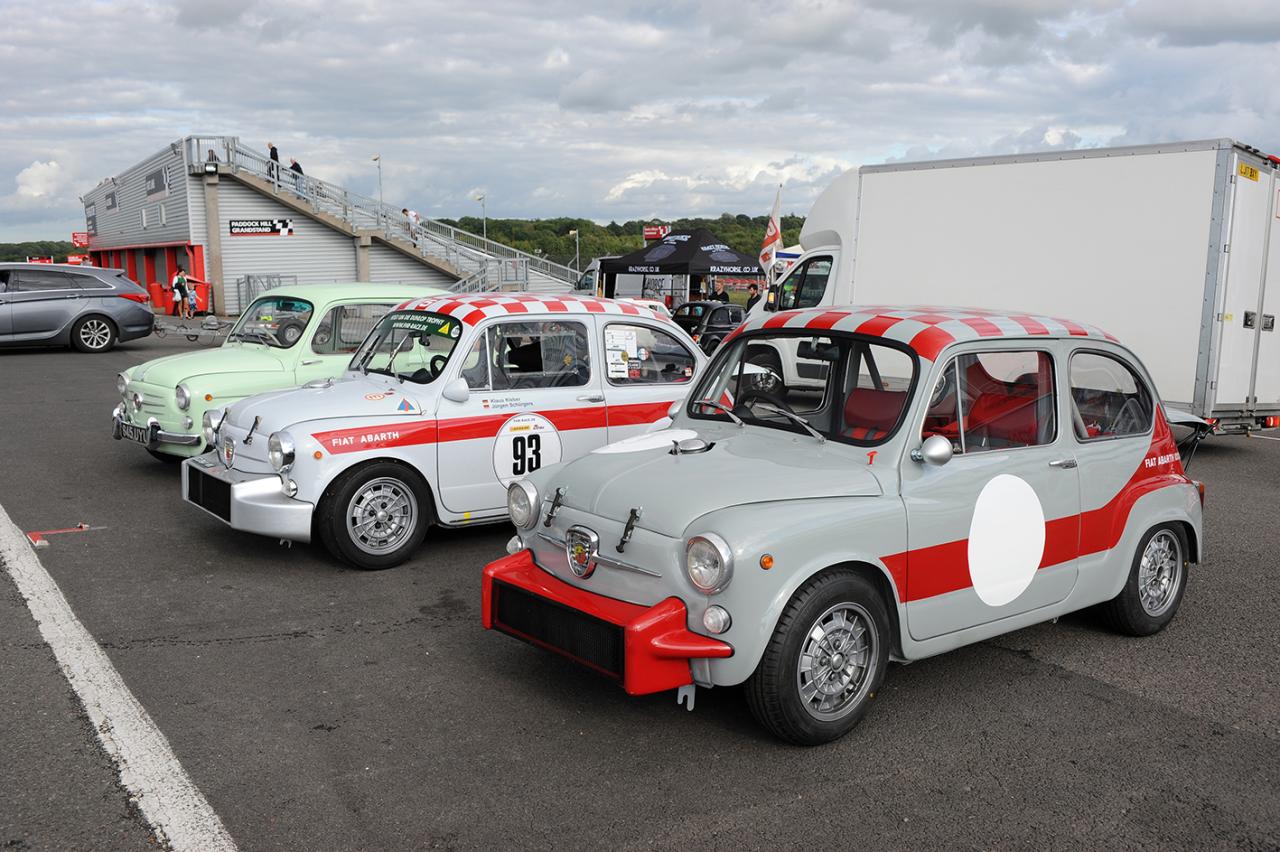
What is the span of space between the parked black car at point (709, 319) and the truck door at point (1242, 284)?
11088 mm

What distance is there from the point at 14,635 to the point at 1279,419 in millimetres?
11810

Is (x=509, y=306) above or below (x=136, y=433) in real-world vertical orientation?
above

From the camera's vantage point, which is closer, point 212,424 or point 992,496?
point 992,496

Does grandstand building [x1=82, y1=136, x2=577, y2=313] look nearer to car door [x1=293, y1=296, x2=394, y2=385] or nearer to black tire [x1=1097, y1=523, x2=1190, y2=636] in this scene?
car door [x1=293, y1=296, x2=394, y2=385]

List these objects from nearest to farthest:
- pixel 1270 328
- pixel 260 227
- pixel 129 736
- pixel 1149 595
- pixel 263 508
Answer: pixel 129 736, pixel 1149 595, pixel 263 508, pixel 1270 328, pixel 260 227

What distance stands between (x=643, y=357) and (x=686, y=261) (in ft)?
65.0

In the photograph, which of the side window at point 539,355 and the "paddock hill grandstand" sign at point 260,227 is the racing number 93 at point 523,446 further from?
the "paddock hill grandstand" sign at point 260,227

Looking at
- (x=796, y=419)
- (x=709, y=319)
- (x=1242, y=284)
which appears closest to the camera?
(x=796, y=419)

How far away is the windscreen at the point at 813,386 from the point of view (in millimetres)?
4645

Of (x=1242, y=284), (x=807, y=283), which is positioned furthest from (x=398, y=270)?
(x=1242, y=284)

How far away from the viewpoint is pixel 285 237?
3472cm

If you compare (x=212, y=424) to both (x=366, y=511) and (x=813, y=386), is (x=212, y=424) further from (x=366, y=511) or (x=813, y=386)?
(x=813, y=386)

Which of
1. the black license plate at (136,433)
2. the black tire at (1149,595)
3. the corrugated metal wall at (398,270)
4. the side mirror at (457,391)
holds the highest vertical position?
the corrugated metal wall at (398,270)

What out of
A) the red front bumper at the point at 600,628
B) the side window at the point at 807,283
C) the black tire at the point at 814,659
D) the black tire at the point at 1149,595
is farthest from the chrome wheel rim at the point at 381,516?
the side window at the point at 807,283
